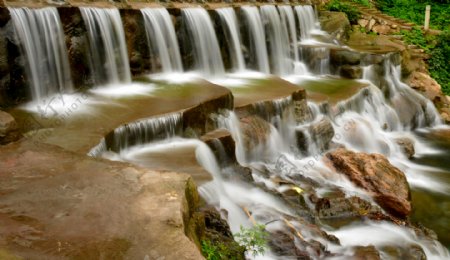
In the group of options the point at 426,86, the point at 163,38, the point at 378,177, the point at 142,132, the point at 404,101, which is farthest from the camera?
the point at 426,86

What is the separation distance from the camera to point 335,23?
17.5 metres

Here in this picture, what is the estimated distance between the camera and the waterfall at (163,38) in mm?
10883

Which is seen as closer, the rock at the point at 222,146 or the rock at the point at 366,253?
the rock at the point at 366,253

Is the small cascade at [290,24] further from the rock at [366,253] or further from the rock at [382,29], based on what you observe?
the rock at [366,253]

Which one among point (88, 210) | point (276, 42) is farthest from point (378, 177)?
point (276, 42)

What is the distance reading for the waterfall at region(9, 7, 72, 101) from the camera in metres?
8.26

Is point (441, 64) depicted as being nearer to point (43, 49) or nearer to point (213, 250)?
point (43, 49)

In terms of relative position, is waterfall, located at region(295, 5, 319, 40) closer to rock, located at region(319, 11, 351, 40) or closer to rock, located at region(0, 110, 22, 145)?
rock, located at region(319, 11, 351, 40)

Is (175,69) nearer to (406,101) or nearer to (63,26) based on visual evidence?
(63,26)

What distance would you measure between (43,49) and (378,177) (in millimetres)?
6628

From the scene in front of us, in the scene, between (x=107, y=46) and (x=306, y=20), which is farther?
(x=306, y=20)

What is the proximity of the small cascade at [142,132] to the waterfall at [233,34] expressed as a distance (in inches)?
223

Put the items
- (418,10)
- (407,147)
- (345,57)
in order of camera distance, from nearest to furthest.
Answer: (407,147) → (345,57) → (418,10)

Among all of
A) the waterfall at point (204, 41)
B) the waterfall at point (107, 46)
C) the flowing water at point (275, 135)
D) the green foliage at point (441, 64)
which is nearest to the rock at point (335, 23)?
the flowing water at point (275, 135)
